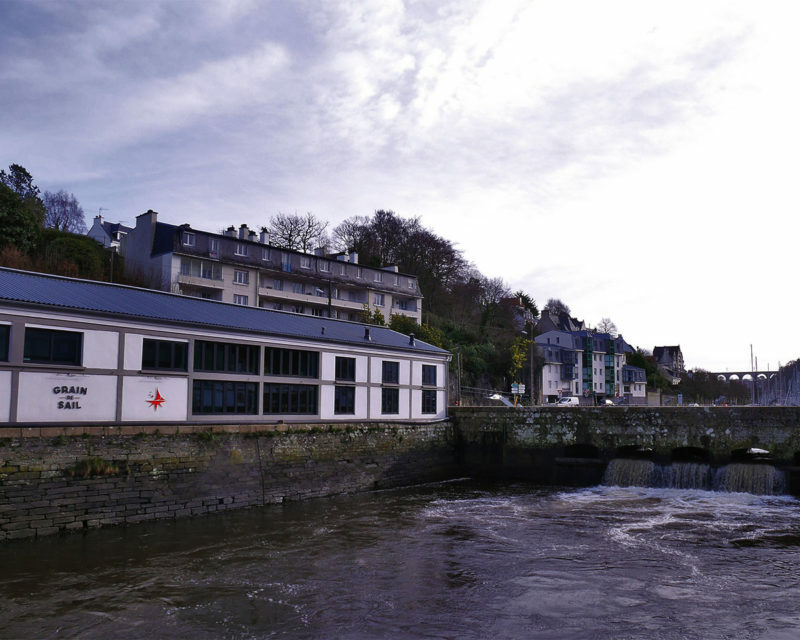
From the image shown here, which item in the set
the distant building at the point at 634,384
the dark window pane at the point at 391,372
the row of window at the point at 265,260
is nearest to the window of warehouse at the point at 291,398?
the dark window pane at the point at 391,372

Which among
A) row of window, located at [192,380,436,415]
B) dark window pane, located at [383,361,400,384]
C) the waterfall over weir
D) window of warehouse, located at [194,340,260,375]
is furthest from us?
dark window pane, located at [383,361,400,384]

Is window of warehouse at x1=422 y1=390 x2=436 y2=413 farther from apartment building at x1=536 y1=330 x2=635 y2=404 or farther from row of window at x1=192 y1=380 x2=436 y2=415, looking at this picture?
apartment building at x1=536 y1=330 x2=635 y2=404

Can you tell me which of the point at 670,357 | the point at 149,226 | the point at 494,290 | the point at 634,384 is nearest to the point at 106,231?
the point at 149,226

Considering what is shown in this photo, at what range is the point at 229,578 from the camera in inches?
571

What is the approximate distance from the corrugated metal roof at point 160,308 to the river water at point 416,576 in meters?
6.82

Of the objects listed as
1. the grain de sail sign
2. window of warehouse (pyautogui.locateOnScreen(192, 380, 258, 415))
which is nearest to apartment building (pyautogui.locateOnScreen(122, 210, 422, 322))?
window of warehouse (pyautogui.locateOnScreen(192, 380, 258, 415))

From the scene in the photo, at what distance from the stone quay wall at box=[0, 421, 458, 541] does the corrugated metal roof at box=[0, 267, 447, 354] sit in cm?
378

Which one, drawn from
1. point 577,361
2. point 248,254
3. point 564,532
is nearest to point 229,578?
point 564,532

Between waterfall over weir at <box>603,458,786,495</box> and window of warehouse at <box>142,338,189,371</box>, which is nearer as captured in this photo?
window of warehouse at <box>142,338,189,371</box>

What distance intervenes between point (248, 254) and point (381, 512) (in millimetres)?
34374

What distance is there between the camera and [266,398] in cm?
2566

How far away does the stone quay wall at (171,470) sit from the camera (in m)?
17.5

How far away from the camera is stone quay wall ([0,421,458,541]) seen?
17.5 meters

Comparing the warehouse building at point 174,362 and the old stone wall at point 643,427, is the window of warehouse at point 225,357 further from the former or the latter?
the old stone wall at point 643,427
